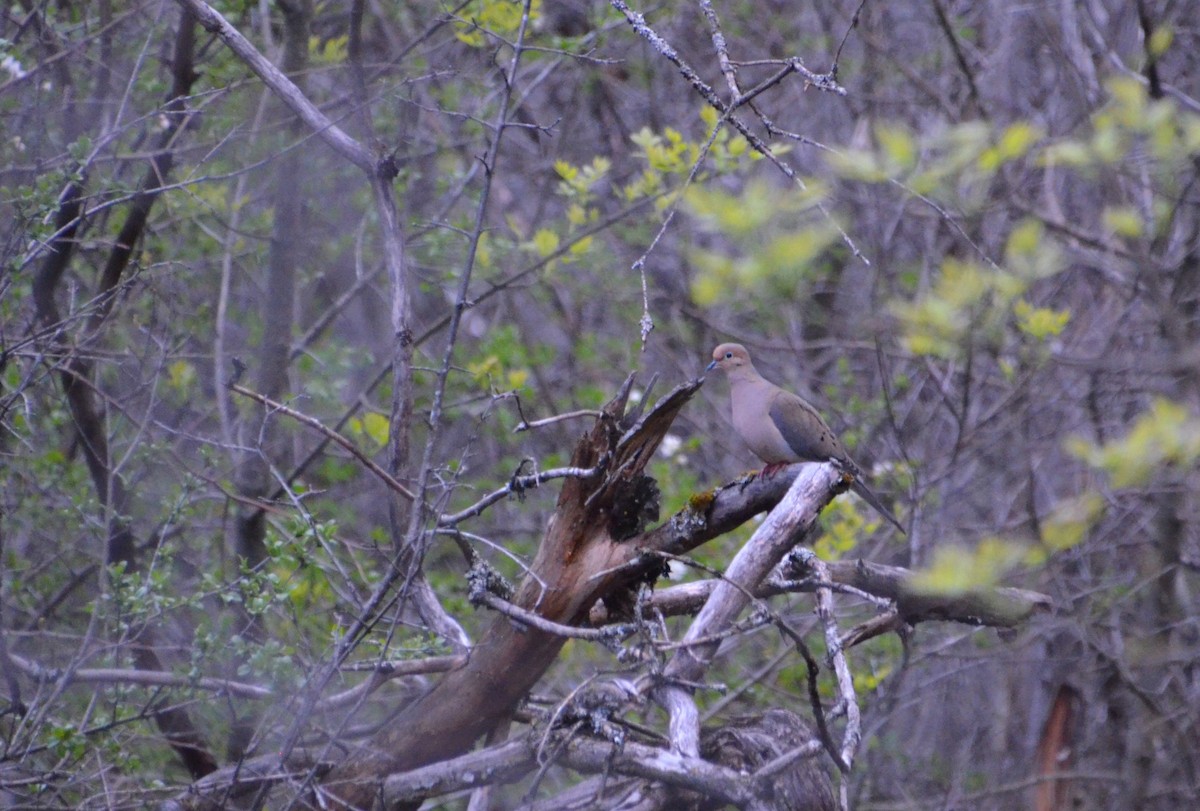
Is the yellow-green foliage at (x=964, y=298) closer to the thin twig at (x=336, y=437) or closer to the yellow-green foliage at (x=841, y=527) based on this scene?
the thin twig at (x=336, y=437)

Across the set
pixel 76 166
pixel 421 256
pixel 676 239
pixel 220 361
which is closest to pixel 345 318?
pixel 421 256

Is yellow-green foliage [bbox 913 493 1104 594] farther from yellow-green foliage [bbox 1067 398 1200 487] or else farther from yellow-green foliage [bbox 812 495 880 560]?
yellow-green foliage [bbox 812 495 880 560]

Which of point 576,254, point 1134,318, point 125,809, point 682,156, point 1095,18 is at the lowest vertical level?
point 125,809

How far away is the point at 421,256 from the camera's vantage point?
6852 mm

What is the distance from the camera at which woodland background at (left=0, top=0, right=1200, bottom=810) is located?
3566 millimetres

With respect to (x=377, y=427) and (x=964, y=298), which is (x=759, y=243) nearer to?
(x=964, y=298)

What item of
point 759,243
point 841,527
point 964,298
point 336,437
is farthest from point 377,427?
point 964,298

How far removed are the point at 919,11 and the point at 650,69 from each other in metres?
2.13

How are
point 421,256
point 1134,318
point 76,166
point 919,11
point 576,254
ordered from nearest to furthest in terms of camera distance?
point 76,166, point 576,254, point 421,256, point 1134,318, point 919,11

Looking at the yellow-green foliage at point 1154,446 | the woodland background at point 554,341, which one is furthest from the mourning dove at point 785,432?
the yellow-green foliage at point 1154,446

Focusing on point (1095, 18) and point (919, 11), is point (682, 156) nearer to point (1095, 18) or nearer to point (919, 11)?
point (1095, 18)

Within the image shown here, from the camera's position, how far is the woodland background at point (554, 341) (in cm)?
357

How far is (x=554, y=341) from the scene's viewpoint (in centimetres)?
997

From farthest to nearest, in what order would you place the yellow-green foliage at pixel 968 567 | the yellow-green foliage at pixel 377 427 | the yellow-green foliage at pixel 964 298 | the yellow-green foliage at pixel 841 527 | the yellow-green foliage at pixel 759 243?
the yellow-green foliage at pixel 841 527
the yellow-green foliage at pixel 377 427
the yellow-green foliage at pixel 964 298
the yellow-green foliage at pixel 968 567
the yellow-green foliage at pixel 759 243
